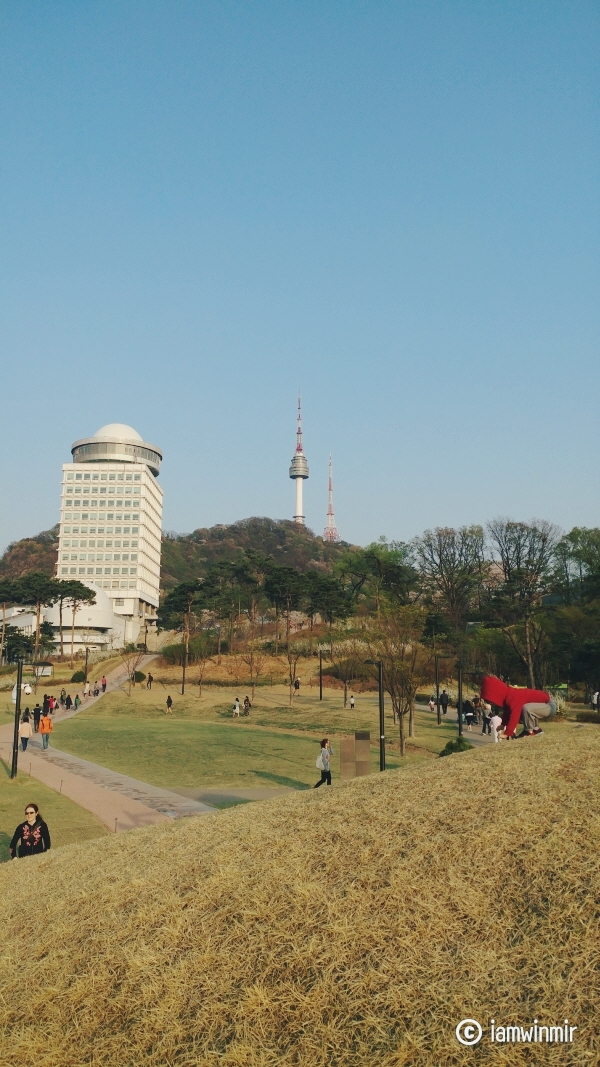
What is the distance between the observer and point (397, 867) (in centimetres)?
706

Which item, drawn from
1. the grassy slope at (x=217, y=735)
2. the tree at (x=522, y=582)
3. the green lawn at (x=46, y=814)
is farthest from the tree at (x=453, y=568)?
the green lawn at (x=46, y=814)

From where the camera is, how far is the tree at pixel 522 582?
60469 mm

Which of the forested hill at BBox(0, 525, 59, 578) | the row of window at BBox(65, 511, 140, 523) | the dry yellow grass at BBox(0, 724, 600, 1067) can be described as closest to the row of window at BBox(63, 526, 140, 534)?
the row of window at BBox(65, 511, 140, 523)

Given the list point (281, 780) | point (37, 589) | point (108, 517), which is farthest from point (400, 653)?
point (108, 517)

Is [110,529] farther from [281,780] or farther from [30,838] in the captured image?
[30,838]

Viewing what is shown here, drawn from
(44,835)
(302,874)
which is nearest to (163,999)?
(302,874)

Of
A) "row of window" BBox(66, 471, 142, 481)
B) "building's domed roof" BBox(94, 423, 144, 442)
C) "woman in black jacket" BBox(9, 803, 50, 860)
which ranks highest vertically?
"building's domed roof" BBox(94, 423, 144, 442)

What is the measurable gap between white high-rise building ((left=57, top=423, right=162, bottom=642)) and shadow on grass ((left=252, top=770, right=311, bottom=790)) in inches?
4238

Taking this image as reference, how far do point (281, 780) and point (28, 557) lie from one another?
464 feet

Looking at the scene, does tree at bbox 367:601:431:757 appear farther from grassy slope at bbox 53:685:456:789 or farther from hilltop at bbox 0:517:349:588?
hilltop at bbox 0:517:349:588

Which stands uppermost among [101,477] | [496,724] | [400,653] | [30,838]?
[101,477]

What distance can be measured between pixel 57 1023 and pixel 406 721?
39632 millimetres

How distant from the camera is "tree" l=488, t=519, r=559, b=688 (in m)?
60.5

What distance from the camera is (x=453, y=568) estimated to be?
95312mm
